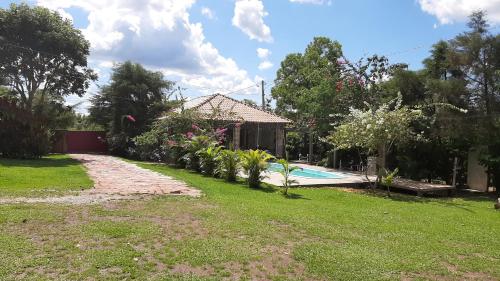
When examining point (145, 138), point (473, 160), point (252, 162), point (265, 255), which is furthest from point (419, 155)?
point (265, 255)

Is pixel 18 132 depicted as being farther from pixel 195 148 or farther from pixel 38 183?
pixel 38 183

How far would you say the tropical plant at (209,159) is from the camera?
53.9 feet

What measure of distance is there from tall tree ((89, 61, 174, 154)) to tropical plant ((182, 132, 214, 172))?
40.1ft

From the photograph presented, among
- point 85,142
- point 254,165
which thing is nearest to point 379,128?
point 254,165

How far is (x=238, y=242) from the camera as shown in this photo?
655 cm

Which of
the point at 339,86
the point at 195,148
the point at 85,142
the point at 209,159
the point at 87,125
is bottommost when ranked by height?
the point at 209,159

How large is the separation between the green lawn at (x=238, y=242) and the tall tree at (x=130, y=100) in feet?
69.7

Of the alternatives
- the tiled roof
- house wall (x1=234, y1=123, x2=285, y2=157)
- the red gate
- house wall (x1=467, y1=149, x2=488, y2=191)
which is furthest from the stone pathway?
the red gate

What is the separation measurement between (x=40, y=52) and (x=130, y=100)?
7.29 meters

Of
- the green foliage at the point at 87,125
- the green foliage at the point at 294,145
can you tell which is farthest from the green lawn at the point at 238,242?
the green foliage at the point at 87,125

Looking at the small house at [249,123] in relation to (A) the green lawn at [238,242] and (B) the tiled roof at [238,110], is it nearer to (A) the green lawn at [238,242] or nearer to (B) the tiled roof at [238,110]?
(B) the tiled roof at [238,110]

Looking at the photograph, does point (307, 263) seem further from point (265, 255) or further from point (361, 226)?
point (361, 226)

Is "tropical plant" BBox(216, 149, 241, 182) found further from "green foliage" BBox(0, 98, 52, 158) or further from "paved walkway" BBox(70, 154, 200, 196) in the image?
"green foliage" BBox(0, 98, 52, 158)

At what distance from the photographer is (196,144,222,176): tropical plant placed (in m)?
16.4
